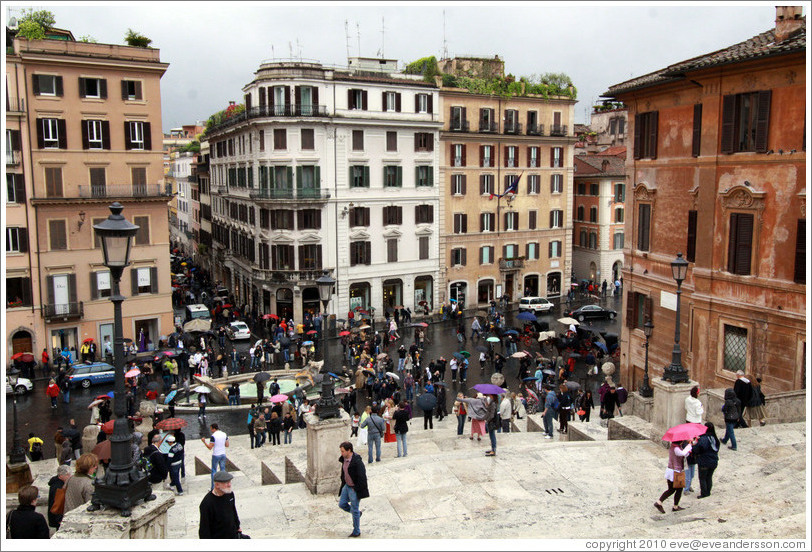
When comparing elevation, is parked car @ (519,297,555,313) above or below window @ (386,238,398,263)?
below

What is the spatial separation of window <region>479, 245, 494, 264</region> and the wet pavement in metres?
5.95

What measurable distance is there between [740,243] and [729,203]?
4.34 feet

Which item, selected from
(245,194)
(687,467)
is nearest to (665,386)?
(687,467)

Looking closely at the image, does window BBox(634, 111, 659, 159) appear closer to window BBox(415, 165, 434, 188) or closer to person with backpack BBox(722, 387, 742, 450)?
person with backpack BBox(722, 387, 742, 450)

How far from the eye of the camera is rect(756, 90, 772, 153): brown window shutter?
20781 mm

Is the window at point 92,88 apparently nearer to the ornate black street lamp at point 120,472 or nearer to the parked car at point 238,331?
the parked car at point 238,331

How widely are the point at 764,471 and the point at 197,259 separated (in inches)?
2605

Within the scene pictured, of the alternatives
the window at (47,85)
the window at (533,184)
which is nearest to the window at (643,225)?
the window at (533,184)

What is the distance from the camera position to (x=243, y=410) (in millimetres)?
28922

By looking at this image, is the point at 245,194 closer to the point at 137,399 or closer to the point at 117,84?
the point at 117,84

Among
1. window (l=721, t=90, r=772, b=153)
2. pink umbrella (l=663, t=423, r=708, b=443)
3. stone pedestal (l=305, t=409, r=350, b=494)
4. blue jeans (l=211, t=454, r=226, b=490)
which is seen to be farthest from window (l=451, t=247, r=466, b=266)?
pink umbrella (l=663, t=423, r=708, b=443)

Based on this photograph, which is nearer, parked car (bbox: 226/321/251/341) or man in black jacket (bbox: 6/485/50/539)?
man in black jacket (bbox: 6/485/50/539)

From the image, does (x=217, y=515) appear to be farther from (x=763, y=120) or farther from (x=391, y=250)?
(x=391, y=250)

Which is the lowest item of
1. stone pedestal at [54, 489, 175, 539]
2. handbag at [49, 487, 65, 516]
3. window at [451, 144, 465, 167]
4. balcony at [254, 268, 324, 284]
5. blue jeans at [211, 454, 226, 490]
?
blue jeans at [211, 454, 226, 490]
